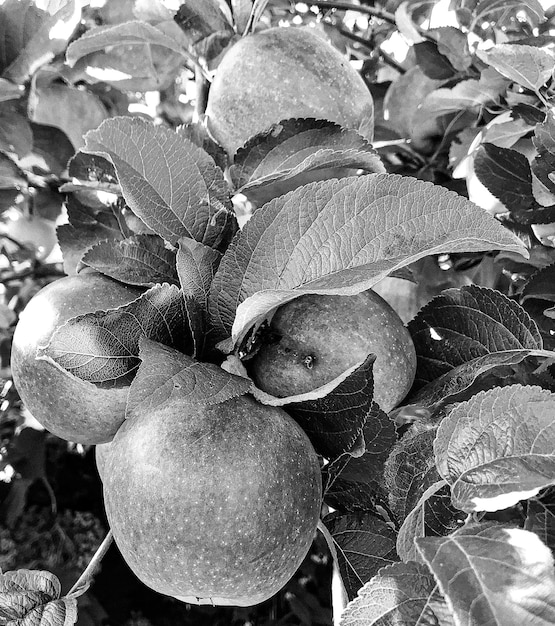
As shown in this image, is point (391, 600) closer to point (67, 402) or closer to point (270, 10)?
point (67, 402)

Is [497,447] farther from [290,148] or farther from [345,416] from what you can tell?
[290,148]

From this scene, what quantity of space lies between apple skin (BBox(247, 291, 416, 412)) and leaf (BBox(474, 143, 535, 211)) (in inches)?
11.6

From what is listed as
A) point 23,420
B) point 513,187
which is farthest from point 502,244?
A: point 23,420

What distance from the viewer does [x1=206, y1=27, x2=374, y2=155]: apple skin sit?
627 mm

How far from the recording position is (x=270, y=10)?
115cm

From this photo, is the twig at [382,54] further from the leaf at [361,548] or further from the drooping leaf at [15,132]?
the leaf at [361,548]

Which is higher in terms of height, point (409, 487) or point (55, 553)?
point (409, 487)

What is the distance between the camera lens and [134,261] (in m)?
0.57

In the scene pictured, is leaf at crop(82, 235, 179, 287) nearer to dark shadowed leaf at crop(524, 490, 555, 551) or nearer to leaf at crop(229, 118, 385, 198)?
leaf at crop(229, 118, 385, 198)

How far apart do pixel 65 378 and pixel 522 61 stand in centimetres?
57

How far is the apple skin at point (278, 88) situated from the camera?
0.63 m

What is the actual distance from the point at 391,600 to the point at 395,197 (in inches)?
10.9

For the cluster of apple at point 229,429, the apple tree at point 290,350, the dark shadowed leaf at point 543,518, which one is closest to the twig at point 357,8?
the apple tree at point 290,350

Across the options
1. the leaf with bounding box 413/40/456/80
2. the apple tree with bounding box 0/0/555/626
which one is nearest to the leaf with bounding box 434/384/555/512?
the apple tree with bounding box 0/0/555/626
